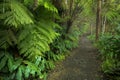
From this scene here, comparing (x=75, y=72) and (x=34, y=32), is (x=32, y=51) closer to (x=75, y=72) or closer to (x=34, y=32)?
(x=34, y=32)

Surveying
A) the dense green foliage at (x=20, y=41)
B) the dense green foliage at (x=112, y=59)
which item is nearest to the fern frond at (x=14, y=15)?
the dense green foliage at (x=20, y=41)

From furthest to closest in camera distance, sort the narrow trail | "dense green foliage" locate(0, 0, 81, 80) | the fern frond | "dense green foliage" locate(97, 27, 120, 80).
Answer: the narrow trail → "dense green foliage" locate(97, 27, 120, 80) → "dense green foliage" locate(0, 0, 81, 80) → the fern frond

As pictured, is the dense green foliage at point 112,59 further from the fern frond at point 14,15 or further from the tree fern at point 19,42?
the fern frond at point 14,15

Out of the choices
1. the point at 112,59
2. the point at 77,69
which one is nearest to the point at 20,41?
the point at 77,69

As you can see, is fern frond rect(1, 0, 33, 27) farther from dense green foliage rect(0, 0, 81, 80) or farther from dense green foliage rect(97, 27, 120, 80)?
dense green foliage rect(97, 27, 120, 80)

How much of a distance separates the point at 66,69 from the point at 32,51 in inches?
82.2

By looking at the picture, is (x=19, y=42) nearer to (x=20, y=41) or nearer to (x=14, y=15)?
(x=20, y=41)

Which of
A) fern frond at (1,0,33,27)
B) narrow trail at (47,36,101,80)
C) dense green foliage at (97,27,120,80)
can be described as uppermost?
fern frond at (1,0,33,27)

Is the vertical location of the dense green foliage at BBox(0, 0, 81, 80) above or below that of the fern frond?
below

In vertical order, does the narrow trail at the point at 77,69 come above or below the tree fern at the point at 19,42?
below

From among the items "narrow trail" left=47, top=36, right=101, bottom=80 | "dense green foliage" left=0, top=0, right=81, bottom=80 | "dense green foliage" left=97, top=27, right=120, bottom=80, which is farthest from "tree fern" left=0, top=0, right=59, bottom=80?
"dense green foliage" left=97, top=27, right=120, bottom=80

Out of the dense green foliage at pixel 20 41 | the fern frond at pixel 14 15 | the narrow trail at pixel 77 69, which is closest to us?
the fern frond at pixel 14 15

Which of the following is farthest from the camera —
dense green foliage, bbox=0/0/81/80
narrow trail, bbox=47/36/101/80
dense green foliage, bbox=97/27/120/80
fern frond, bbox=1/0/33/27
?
narrow trail, bbox=47/36/101/80

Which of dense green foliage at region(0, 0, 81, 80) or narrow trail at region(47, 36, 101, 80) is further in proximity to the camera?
narrow trail at region(47, 36, 101, 80)
